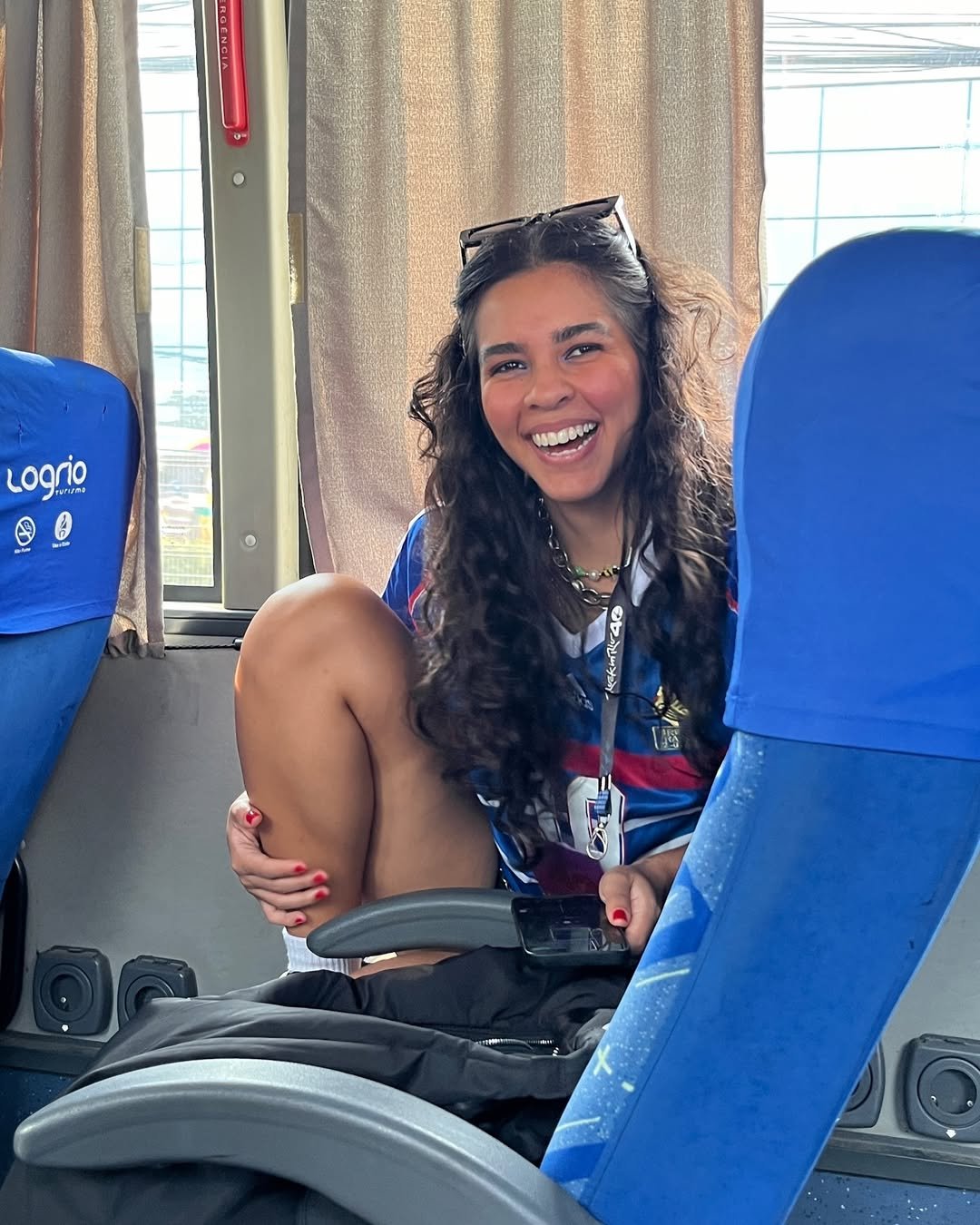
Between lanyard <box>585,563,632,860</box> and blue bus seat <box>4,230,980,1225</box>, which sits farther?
lanyard <box>585,563,632,860</box>

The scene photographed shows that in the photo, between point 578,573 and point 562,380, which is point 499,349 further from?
point 578,573

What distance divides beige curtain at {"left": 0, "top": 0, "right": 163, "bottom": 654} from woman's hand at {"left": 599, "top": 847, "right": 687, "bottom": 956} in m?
1.03

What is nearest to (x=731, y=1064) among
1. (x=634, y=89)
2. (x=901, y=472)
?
(x=901, y=472)

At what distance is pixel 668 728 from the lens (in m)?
1.56

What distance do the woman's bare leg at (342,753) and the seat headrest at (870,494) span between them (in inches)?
43.7

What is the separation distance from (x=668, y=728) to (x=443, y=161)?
0.99 meters

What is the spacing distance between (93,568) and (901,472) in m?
1.50

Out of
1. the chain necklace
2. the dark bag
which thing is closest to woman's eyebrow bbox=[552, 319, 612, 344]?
the chain necklace

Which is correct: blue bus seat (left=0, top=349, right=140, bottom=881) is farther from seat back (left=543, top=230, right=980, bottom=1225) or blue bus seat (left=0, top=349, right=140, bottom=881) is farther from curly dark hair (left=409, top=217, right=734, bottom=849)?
seat back (left=543, top=230, right=980, bottom=1225)

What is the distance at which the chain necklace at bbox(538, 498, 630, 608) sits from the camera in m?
1.64

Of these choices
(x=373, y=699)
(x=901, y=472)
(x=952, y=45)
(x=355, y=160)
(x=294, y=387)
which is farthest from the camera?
(x=294, y=387)

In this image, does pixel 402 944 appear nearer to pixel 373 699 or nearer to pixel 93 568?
pixel 373 699

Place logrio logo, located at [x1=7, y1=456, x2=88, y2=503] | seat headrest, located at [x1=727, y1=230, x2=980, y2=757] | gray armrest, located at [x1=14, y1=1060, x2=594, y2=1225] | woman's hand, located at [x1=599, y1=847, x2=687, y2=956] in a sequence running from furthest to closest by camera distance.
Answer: logrio logo, located at [x1=7, y1=456, x2=88, y2=503] < woman's hand, located at [x1=599, y1=847, x2=687, y2=956] < gray armrest, located at [x1=14, y1=1060, x2=594, y2=1225] < seat headrest, located at [x1=727, y1=230, x2=980, y2=757]

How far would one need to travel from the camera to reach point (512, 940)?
4.10ft
